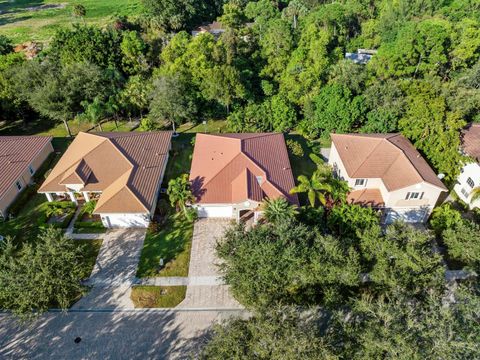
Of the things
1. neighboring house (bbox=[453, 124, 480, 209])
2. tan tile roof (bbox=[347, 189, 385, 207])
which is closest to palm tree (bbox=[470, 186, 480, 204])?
neighboring house (bbox=[453, 124, 480, 209])

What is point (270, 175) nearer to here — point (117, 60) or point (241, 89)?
point (241, 89)

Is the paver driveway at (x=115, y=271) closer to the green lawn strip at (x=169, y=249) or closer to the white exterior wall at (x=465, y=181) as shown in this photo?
the green lawn strip at (x=169, y=249)

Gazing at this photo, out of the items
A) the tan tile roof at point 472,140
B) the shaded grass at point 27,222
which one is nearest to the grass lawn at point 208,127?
the shaded grass at point 27,222

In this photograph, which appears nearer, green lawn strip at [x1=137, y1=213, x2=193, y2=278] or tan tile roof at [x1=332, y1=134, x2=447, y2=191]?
green lawn strip at [x1=137, y1=213, x2=193, y2=278]

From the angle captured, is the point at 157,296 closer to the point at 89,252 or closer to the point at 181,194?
the point at 89,252

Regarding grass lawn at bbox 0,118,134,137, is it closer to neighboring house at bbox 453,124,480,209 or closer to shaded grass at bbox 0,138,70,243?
shaded grass at bbox 0,138,70,243

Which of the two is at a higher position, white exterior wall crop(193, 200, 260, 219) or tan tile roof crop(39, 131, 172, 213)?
tan tile roof crop(39, 131, 172, 213)

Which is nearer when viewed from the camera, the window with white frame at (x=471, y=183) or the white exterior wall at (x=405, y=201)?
the white exterior wall at (x=405, y=201)

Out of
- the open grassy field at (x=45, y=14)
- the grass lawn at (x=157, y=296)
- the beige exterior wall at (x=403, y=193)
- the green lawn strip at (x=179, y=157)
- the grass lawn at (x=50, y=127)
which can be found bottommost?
the grass lawn at (x=157, y=296)
